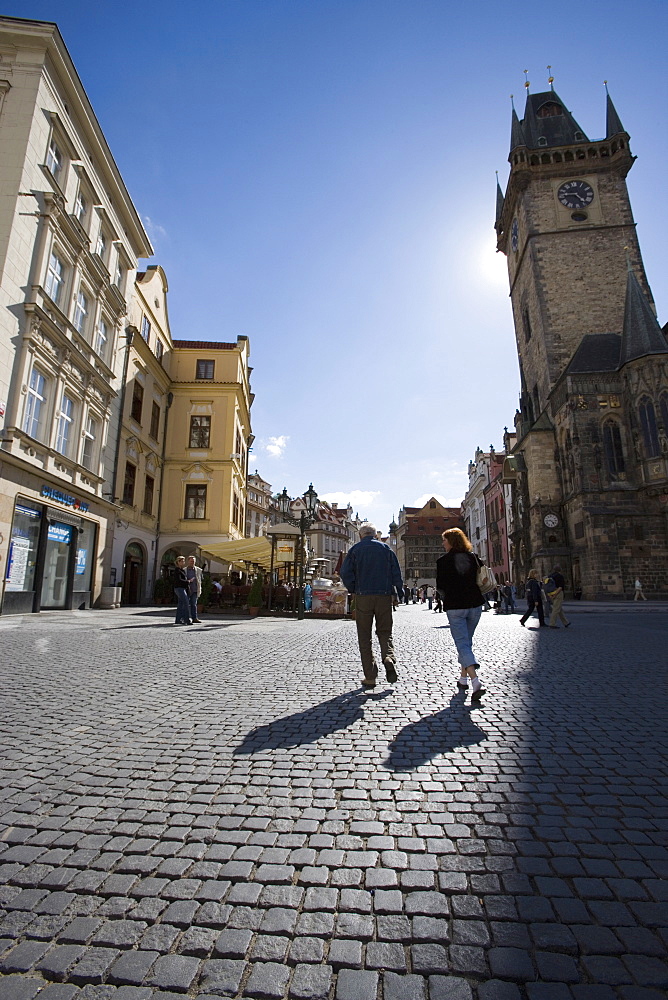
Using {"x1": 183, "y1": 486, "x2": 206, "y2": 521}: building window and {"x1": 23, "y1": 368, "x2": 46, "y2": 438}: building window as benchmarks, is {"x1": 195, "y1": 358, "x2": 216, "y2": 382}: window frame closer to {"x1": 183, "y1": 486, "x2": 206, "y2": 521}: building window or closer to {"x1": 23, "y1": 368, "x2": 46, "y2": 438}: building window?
{"x1": 183, "y1": 486, "x2": 206, "y2": 521}: building window

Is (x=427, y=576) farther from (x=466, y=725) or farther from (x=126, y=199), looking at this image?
(x=466, y=725)

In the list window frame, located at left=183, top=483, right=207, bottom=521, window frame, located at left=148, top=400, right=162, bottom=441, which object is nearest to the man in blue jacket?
window frame, located at left=148, top=400, right=162, bottom=441

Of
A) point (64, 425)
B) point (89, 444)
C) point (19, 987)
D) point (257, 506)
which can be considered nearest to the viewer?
point (19, 987)

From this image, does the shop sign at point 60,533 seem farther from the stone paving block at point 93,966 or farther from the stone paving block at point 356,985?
the stone paving block at point 356,985

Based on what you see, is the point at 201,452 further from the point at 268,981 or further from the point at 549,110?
the point at 549,110

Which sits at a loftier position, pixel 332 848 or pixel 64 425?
pixel 64 425

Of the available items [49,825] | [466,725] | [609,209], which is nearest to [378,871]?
[49,825]

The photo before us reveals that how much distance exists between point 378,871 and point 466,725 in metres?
2.26

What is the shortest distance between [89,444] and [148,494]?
7261mm

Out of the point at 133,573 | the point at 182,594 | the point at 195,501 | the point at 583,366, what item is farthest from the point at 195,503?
the point at 583,366

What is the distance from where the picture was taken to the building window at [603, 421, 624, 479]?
2761cm

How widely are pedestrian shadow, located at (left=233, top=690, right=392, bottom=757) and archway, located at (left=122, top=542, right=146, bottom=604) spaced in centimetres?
2037

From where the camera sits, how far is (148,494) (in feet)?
86.0

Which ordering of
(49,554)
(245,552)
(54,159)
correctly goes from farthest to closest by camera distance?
(245,552)
(54,159)
(49,554)
